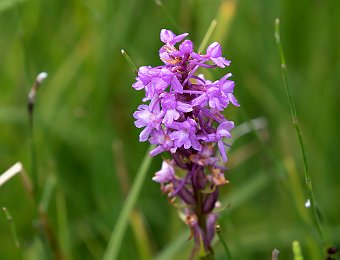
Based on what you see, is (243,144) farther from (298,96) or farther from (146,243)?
(146,243)

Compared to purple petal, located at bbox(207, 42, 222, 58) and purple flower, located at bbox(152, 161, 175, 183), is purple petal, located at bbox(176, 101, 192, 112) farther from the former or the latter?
purple flower, located at bbox(152, 161, 175, 183)

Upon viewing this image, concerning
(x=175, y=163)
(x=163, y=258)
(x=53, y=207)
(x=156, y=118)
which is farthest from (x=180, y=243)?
(x=156, y=118)

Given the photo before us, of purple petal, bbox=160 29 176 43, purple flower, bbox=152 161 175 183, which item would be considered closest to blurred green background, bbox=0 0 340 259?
purple flower, bbox=152 161 175 183

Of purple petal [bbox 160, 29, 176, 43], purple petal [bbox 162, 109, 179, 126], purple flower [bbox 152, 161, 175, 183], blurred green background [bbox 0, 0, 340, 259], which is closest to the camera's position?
purple petal [bbox 162, 109, 179, 126]

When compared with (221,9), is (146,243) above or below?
below

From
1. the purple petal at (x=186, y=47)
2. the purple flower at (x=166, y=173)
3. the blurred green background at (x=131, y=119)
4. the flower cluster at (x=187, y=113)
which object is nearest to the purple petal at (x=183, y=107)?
the flower cluster at (x=187, y=113)

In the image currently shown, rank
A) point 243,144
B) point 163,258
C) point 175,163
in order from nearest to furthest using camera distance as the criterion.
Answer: point 175,163 → point 163,258 → point 243,144

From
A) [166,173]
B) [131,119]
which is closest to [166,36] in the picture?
[166,173]
